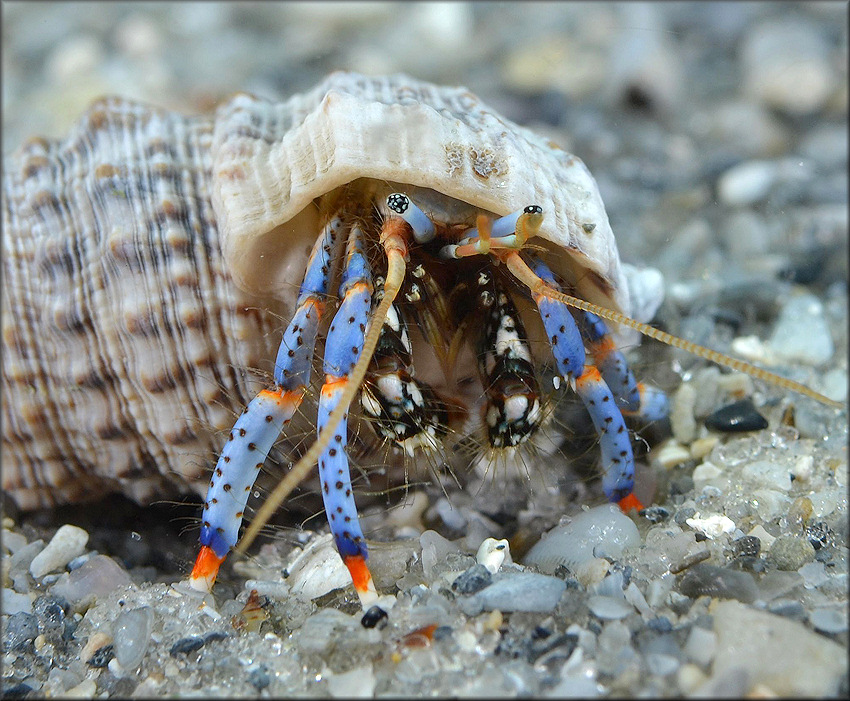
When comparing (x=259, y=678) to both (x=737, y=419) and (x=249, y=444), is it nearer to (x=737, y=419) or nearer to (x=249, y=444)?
(x=249, y=444)

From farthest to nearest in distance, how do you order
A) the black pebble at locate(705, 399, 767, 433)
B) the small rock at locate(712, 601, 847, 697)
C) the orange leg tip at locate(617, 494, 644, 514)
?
the black pebble at locate(705, 399, 767, 433) < the orange leg tip at locate(617, 494, 644, 514) < the small rock at locate(712, 601, 847, 697)

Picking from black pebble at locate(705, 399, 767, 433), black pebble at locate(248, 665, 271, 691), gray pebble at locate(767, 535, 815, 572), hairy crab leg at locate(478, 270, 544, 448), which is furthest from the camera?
black pebble at locate(705, 399, 767, 433)

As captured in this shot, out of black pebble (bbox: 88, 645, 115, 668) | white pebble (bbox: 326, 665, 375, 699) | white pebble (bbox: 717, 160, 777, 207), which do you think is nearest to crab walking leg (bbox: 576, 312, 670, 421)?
white pebble (bbox: 326, 665, 375, 699)

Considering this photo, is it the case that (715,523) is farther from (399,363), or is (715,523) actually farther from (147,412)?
(147,412)

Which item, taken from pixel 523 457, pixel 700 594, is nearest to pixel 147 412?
pixel 523 457

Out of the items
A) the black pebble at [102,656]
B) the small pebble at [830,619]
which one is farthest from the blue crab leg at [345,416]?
the small pebble at [830,619]

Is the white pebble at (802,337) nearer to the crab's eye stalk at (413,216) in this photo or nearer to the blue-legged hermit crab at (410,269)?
the blue-legged hermit crab at (410,269)

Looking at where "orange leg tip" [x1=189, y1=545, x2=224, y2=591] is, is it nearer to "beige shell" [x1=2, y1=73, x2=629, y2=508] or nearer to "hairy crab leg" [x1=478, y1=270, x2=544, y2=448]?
"beige shell" [x1=2, y1=73, x2=629, y2=508]

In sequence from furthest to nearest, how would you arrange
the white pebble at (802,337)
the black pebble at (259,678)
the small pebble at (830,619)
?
1. the white pebble at (802,337)
2. the black pebble at (259,678)
3. the small pebble at (830,619)
